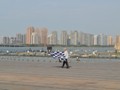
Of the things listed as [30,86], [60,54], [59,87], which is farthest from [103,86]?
[60,54]

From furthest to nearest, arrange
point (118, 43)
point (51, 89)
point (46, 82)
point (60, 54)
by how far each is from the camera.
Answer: point (118, 43) < point (60, 54) < point (46, 82) < point (51, 89)

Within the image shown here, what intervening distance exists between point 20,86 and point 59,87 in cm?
176

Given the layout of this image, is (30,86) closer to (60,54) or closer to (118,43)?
(60,54)

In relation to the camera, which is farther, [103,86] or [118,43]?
[118,43]

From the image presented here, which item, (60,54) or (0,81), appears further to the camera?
(60,54)

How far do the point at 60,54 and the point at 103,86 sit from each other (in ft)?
65.5

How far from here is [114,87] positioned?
62.7 feet

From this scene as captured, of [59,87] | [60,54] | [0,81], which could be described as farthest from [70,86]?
[60,54]

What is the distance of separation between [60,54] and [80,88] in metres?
20.6

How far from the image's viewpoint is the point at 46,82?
21391 millimetres

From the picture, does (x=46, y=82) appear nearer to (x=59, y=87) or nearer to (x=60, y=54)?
(x=59, y=87)

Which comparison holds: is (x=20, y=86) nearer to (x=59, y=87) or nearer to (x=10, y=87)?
(x=10, y=87)

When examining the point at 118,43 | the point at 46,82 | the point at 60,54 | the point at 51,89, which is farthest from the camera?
the point at 118,43

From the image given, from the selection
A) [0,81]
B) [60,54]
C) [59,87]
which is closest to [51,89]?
[59,87]
